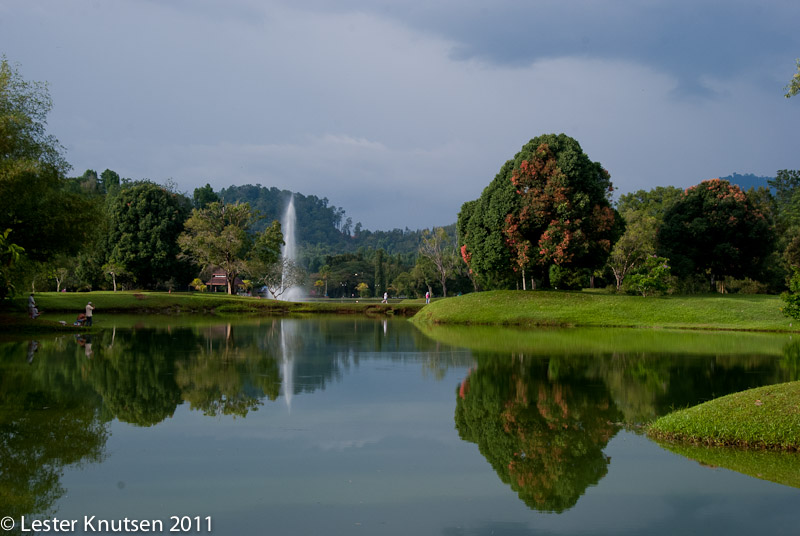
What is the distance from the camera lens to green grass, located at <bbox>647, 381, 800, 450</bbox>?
9430 mm

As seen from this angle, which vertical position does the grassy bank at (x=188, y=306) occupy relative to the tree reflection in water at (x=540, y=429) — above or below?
above

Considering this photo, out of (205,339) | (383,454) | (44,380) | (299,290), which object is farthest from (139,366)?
(299,290)

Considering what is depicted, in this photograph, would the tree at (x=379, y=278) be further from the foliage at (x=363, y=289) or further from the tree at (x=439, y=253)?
the tree at (x=439, y=253)

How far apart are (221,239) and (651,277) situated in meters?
37.3

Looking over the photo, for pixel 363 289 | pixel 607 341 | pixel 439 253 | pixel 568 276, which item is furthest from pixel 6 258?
pixel 363 289

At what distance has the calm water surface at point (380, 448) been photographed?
6.95 metres

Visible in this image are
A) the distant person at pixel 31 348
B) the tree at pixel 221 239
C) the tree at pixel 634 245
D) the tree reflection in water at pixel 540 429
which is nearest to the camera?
the tree reflection in water at pixel 540 429

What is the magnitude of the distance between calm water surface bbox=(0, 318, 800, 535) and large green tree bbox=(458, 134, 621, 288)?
20.5 meters

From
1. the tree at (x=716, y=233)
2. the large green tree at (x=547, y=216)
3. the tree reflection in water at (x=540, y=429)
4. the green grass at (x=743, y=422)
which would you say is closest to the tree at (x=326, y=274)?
the tree at (x=716, y=233)

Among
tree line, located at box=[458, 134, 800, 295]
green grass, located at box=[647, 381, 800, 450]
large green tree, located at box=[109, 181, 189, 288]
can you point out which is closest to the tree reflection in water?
green grass, located at box=[647, 381, 800, 450]

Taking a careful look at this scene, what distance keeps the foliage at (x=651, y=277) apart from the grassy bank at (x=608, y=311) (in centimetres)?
231

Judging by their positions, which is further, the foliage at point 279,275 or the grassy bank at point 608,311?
the foliage at point 279,275

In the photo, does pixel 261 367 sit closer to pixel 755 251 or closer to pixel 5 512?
pixel 5 512

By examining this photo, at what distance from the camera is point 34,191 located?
29688 mm
